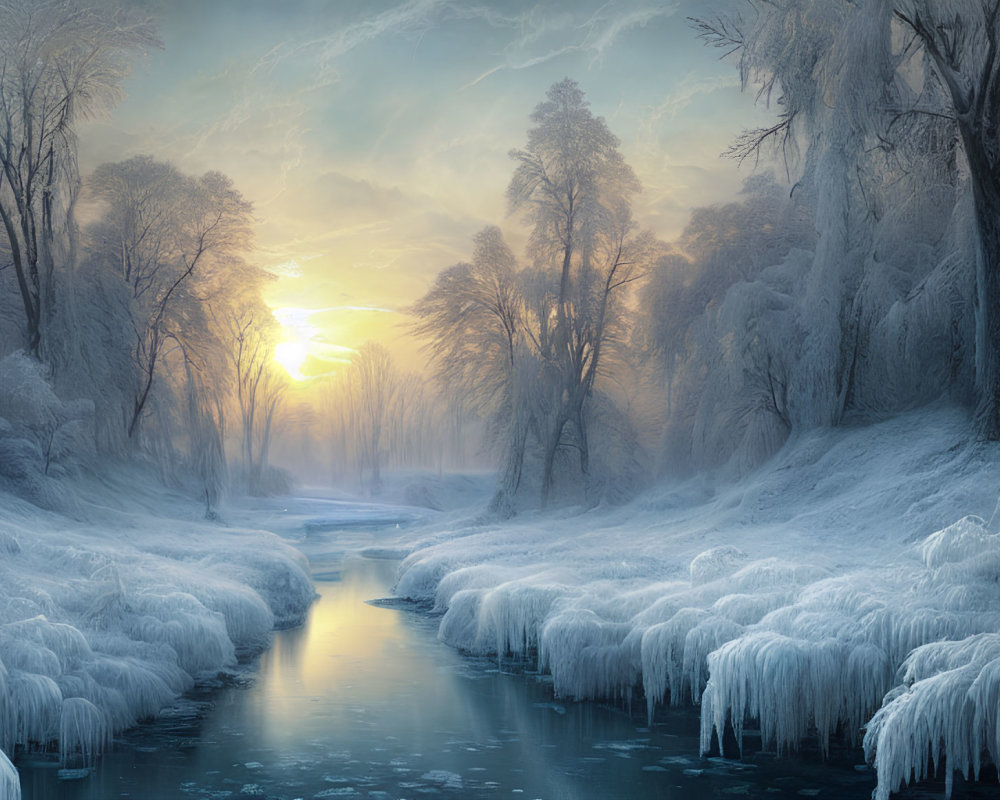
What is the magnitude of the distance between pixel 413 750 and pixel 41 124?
15.2 meters

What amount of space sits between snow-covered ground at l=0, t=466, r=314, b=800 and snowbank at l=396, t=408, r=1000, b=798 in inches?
109

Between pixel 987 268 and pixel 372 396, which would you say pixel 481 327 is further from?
pixel 372 396

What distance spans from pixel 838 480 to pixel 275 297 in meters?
27.3

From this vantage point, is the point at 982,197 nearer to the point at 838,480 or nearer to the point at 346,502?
the point at 838,480

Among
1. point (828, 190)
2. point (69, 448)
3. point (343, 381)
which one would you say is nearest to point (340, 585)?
point (69, 448)

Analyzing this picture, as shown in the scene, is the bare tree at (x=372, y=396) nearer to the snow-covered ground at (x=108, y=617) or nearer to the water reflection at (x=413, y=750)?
the snow-covered ground at (x=108, y=617)

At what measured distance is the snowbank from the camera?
5988 millimetres

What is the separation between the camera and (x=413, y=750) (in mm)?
7590

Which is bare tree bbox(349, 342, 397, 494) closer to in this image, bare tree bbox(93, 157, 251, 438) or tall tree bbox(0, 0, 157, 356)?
bare tree bbox(93, 157, 251, 438)

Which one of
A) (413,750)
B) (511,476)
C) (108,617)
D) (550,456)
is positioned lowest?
(413,750)

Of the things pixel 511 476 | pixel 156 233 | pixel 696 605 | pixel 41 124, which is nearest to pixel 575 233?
pixel 511 476

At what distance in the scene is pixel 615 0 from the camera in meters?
27.2

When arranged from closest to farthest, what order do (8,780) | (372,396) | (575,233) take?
1. (8,780)
2. (575,233)
3. (372,396)

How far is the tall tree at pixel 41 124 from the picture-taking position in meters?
17.2
